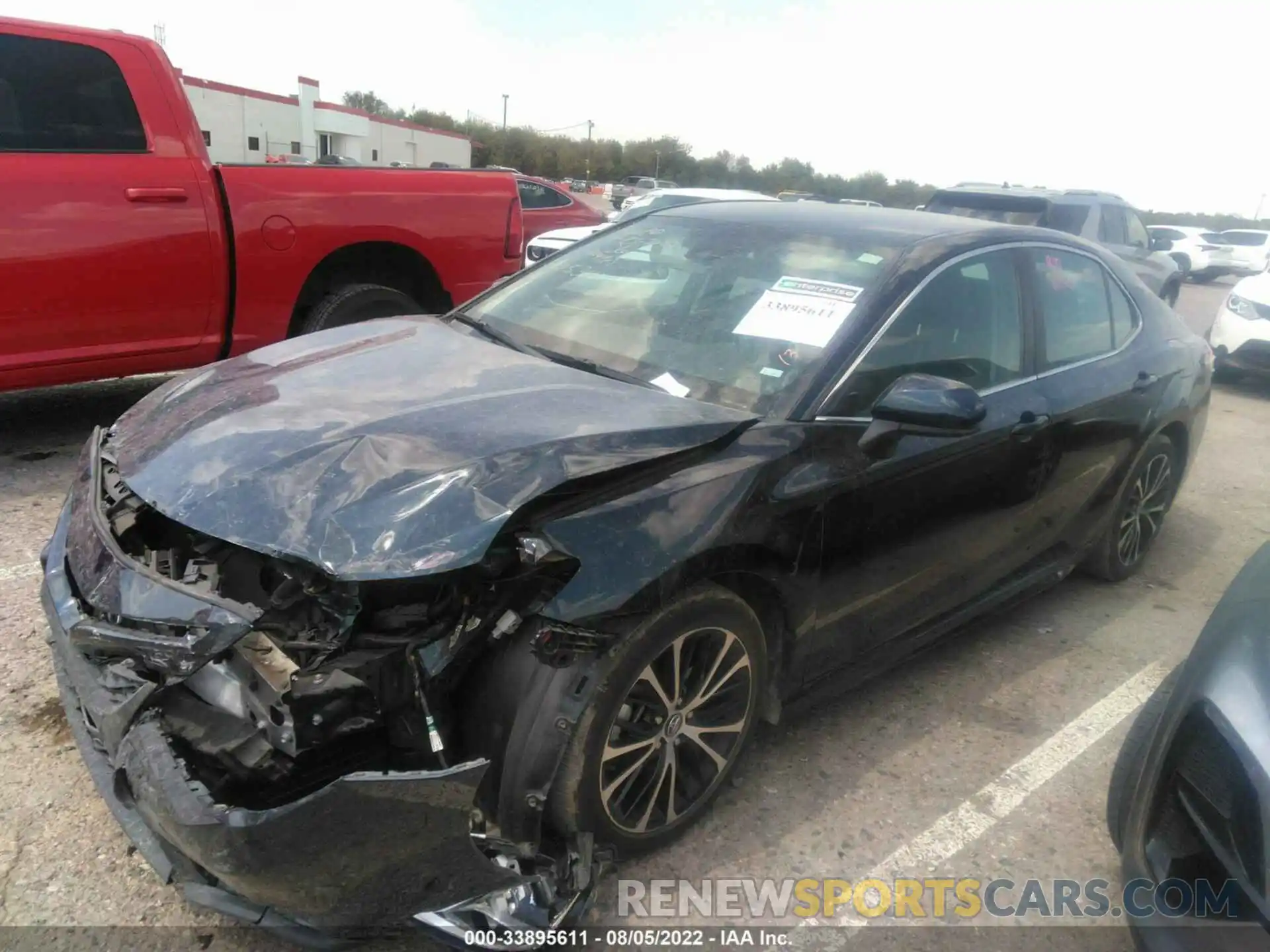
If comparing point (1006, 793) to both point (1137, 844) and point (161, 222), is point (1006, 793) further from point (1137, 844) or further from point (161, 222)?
point (161, 222)

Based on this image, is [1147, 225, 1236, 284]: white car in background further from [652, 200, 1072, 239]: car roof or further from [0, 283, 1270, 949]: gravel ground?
[652, 200, 1072, 239]: car roof

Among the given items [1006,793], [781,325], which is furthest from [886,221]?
[1006,793]

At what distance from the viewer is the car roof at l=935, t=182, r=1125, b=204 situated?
33.0ft

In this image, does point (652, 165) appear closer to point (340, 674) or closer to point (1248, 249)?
point (1248, 249)

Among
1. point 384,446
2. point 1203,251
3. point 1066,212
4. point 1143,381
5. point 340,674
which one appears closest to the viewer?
point 340,674

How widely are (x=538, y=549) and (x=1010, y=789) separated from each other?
189 centimetres

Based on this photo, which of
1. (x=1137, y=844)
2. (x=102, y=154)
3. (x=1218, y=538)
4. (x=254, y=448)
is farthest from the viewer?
(x=1218, y=538)

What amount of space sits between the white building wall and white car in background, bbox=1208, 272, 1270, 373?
2264 cm

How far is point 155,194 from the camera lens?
4.57 meters

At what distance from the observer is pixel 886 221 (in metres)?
3.36

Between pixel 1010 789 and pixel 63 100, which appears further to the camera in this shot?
pixel 63 100

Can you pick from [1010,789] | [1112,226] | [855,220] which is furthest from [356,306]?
[1112,226]

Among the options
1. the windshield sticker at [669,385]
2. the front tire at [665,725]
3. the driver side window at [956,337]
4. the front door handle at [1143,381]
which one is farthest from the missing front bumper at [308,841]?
the front door handle at [1143,381]

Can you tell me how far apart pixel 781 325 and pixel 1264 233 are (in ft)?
99.6
